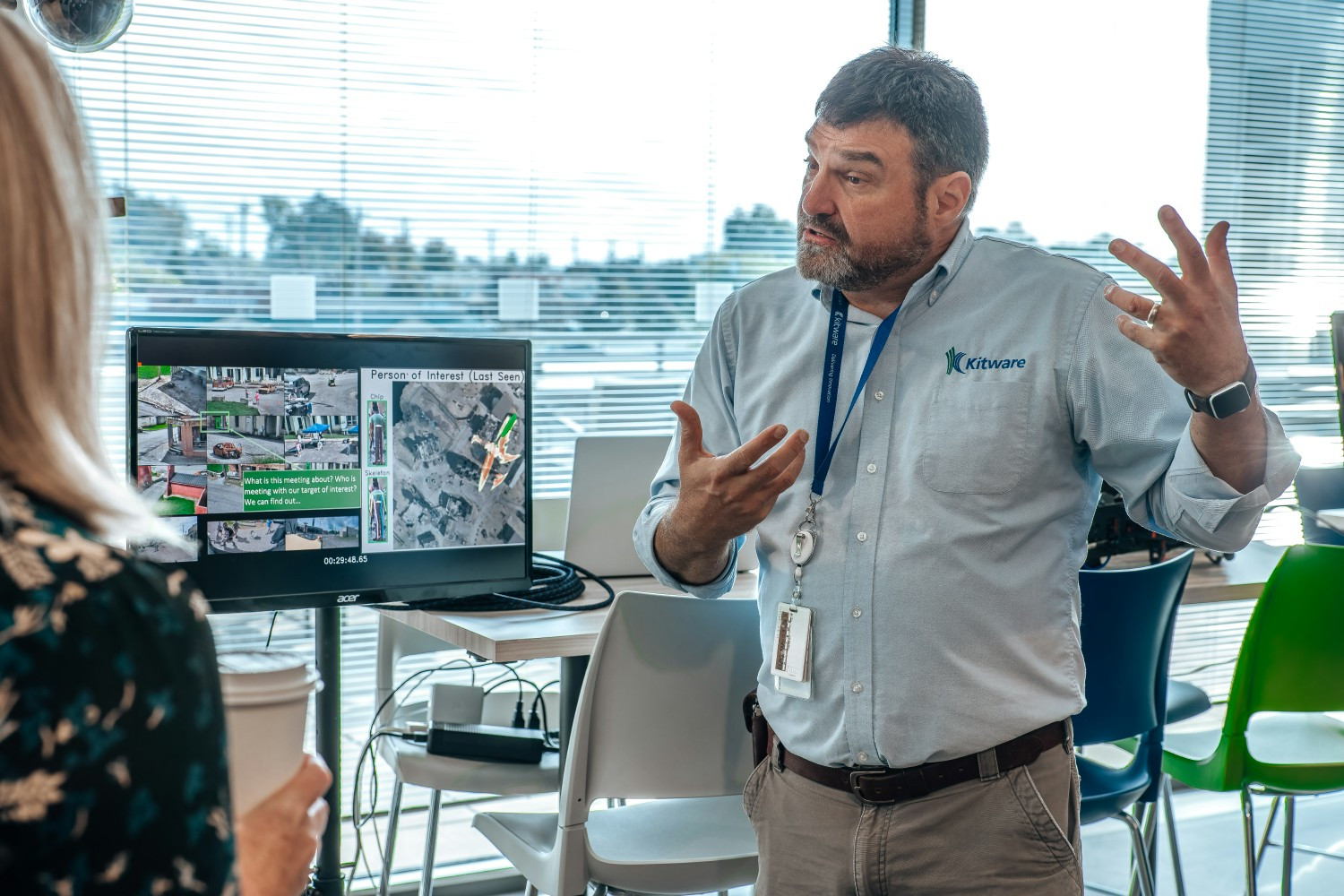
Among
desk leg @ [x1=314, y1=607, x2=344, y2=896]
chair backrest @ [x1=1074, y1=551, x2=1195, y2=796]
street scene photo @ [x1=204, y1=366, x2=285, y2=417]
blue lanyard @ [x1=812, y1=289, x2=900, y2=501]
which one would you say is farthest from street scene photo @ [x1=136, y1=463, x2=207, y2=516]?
chair backrest @ [x1=1074, y1=551, x2=1195, y2=796]

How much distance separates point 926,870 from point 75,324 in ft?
4.02

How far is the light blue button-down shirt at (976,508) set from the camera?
4.99 ft

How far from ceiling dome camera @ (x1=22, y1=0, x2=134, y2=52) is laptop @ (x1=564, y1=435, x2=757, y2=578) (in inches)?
48.7

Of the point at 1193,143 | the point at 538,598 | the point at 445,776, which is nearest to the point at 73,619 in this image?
the point at 538,598

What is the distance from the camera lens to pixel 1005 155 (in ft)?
13.5

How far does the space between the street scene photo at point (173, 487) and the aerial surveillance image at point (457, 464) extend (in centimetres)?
32

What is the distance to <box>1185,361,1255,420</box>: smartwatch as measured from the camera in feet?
4.54

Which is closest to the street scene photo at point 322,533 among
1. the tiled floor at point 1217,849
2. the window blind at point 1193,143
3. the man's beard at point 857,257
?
the man's beard at point 857,257

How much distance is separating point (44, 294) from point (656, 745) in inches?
57.4

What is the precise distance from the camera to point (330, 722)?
2.12 metres

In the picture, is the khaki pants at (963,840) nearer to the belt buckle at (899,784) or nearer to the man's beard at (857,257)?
the belt buckle at (899,784)

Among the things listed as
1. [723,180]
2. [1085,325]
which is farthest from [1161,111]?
[1085,325]

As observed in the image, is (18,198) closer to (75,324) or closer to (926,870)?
(75,324)

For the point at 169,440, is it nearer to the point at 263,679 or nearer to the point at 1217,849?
the point at 263,679
